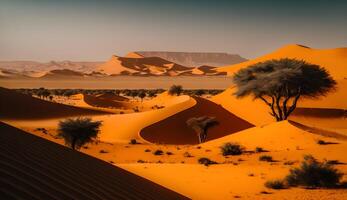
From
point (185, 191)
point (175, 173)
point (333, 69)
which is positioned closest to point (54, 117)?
point (175, 173)

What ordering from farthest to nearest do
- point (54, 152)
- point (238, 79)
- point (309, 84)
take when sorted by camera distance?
point (238, 79)
point (309, 84)
point (54, 152)

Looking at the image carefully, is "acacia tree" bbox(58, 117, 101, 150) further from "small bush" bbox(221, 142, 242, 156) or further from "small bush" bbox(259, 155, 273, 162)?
"small bush" bbox(259, 155, 273, 162)

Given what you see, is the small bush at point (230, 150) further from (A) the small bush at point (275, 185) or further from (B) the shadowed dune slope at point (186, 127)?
(B) the shadowed dune slope at point (186, 127)

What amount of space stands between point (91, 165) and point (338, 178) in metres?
7.75

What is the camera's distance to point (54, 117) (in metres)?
43.5

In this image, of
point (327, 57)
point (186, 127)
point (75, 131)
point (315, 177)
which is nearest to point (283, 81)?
point (186, 127)

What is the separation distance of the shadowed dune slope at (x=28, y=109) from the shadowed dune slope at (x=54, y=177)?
117 feet

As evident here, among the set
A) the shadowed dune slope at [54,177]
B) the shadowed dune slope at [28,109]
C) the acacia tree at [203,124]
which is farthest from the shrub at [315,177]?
the shadowed dune slope at [28,109]

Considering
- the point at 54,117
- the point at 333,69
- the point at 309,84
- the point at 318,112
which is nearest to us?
the point at 309,84

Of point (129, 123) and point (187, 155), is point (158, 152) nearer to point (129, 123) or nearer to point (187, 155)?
point (187, 155)

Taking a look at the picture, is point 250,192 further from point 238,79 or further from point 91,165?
point 238,79

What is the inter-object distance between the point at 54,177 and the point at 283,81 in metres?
24.9

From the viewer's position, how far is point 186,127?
34.6 m

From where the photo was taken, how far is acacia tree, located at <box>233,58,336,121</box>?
2931 cm
